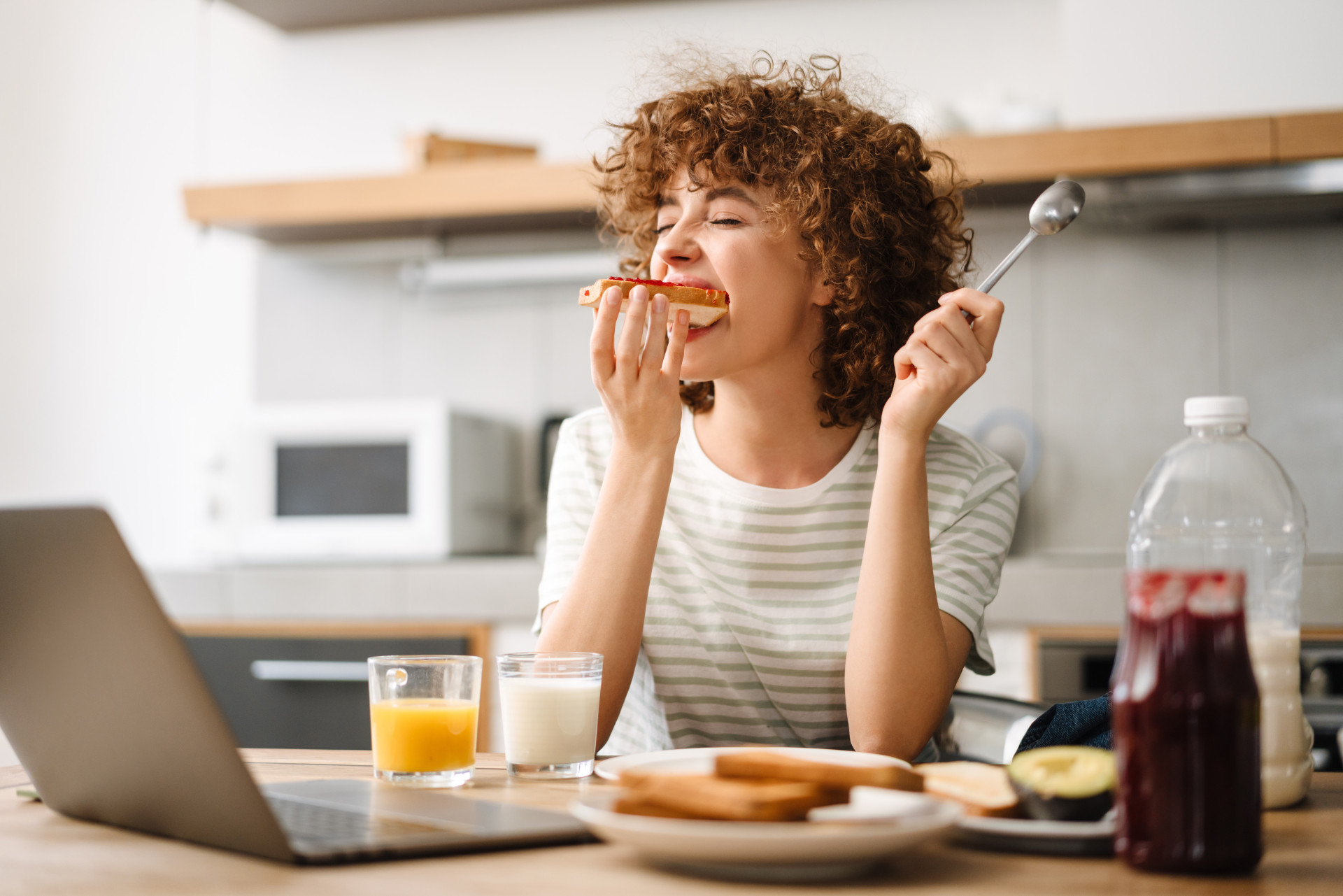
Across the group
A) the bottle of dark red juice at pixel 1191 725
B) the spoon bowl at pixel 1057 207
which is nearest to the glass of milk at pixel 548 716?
the bottle of dark red juice at pixel 1191 725

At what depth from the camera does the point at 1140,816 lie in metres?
0.61

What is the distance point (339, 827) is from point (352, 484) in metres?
2.41

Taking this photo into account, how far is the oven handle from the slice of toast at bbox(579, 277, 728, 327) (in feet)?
5.14

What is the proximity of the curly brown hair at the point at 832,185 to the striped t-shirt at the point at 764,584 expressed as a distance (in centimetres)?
14

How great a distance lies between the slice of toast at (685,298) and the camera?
51.8 inches

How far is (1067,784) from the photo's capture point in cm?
70

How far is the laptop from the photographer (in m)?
0.64

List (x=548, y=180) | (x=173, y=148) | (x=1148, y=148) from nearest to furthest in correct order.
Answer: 1. (x=1148, y=148)
2. (x=548, y=180)
3. (x=173, y=148)

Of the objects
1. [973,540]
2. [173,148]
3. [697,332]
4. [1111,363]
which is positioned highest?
[173,148]

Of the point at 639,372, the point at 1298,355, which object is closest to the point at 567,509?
the point at 639,372

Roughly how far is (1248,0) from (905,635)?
229 cm

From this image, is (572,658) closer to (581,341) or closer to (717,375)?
(717,375)

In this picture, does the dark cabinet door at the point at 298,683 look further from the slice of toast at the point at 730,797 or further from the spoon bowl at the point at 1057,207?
the slice of toast at the point at 730,797

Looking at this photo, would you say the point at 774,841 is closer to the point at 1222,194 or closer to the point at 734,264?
the point at 734,264
